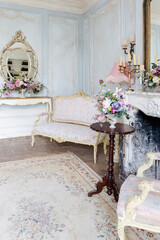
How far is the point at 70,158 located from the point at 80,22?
406 cm

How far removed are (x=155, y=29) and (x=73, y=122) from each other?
2419mm

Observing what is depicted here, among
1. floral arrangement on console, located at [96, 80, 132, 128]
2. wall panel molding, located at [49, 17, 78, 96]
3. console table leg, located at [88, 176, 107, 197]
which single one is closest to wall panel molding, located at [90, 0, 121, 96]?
wall panel molding, located at [49, 17, 78, 96]

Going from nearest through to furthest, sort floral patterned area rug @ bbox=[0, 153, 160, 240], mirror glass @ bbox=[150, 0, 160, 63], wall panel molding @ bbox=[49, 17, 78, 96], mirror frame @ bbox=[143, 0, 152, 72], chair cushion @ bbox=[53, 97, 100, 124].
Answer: floral patterned area rug @ bbox=[0, 153, 160, 240], mirror glass @ bbox=[150, 0, 160, 63], mirror frame @ bbox=[143, 0, 152, 72], chair cushion @ bbox=[53, 97, 100, 124], wall panel molding @ bbox=[49, 17, 78, 96]

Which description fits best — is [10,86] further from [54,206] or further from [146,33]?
[54,206]

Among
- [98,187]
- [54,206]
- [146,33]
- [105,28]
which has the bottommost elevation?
[54,206]

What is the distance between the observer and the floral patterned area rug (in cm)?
187

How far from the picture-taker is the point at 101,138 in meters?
3.84

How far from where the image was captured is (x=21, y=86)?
17.3 feet

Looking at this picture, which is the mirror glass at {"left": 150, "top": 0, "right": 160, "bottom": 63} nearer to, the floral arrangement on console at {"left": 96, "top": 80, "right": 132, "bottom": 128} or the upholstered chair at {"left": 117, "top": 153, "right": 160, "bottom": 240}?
the floral arrangement on console at {"left": 96, "top": 80, "right": 132, "bottom": 128}

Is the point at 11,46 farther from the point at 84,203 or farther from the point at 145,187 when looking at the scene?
the point at 145,187

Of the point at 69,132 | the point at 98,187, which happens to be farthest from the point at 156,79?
the point at 69,132

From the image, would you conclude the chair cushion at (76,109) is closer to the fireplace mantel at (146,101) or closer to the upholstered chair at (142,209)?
the fireplace mantel at (146,101)

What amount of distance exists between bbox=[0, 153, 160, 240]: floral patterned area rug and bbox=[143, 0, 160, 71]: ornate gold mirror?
206 centimetres

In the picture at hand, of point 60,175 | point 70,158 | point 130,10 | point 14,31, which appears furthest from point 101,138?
point 14,31
